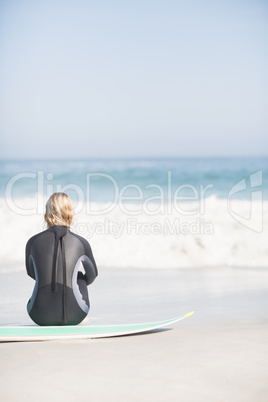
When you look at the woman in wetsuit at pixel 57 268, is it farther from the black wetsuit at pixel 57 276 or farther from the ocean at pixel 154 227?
the ocean at pixel 154 227

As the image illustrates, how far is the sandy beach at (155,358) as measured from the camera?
258cm

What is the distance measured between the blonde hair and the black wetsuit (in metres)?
0.04

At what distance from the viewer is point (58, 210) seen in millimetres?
3744

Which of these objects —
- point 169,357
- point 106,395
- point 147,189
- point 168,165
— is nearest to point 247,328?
point 169,357

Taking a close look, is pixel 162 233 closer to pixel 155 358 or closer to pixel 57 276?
pixel 57 276

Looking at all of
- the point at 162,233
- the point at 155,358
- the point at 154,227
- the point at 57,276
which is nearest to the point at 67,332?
the point at 57,276

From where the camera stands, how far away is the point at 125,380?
271cm

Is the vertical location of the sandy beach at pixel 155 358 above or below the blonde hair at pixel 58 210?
below

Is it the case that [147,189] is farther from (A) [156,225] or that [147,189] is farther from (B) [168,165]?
(A) [156,225]

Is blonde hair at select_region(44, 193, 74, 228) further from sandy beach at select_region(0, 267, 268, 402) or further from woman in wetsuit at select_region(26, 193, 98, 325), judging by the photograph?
sandy beach at select_region(0, 267, 268, 402)

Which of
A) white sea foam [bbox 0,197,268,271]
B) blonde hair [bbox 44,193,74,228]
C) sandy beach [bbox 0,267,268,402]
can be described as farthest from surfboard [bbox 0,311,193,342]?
white sea foam [bbox 0,197,268,271]

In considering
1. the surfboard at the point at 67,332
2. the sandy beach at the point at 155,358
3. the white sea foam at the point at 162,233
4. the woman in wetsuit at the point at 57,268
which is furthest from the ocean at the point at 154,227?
the surfboard at the point at 67,332

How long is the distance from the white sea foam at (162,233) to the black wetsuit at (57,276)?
11.6ft

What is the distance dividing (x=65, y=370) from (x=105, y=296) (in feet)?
8.57
